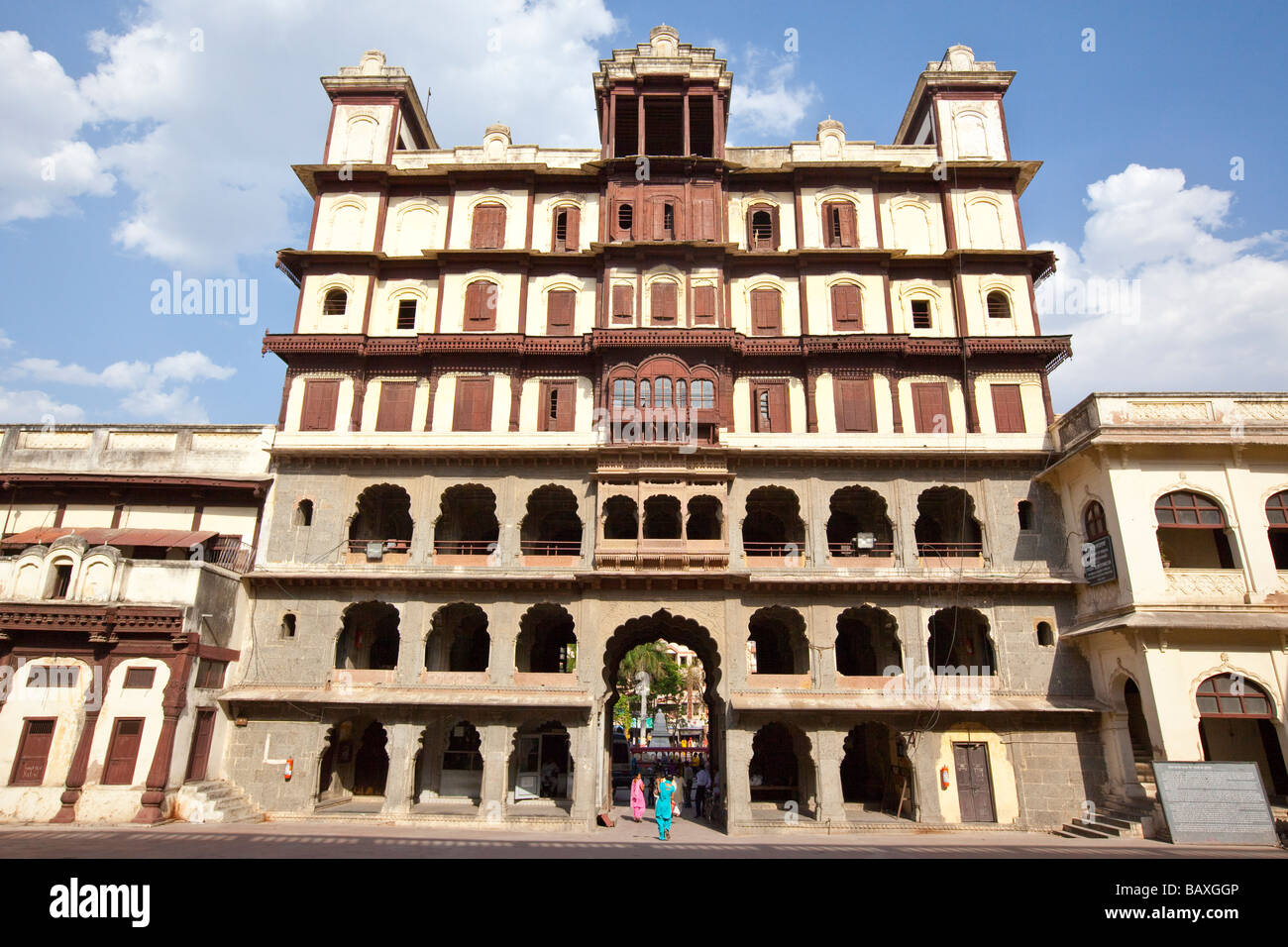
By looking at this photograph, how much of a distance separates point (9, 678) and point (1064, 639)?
3653 cm

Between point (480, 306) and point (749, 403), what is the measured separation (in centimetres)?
1234

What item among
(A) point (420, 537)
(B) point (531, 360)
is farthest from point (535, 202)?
(A) point (420, 537)

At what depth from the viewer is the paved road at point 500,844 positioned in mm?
19984

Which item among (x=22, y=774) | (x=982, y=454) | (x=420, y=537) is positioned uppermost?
(x=982, y=454)

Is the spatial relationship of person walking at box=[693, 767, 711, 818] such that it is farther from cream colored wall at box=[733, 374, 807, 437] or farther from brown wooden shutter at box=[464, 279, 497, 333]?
brown wooden shutter at box=[464, 279, 497, 333]

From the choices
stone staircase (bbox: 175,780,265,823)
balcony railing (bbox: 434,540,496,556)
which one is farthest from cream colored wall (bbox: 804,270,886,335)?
stone staircase (bbox: 175,780,265,823)

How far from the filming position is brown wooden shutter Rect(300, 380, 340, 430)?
1228 inches

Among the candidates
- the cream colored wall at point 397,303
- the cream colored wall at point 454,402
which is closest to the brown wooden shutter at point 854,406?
the cream colored wall at point 454,402

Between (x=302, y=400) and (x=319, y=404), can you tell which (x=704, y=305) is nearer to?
(x=319, y=404)

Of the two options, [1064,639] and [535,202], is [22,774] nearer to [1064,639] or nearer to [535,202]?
[535,202]

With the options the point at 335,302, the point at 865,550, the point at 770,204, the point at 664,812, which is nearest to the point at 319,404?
the point at 335,302

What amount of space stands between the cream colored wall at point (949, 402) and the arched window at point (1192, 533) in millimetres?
7555

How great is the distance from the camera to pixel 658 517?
105 feet

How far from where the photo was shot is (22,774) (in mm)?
24281
